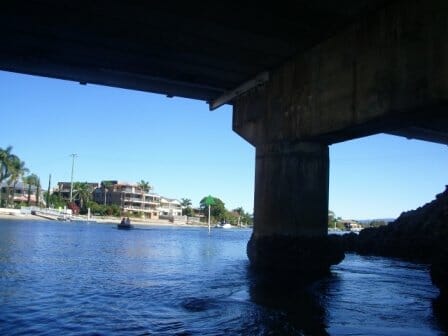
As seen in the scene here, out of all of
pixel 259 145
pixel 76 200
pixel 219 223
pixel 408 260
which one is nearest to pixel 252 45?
pixel 259 145

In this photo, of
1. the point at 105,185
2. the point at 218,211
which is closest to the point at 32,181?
the point at 105,185

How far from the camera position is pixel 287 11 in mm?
15148

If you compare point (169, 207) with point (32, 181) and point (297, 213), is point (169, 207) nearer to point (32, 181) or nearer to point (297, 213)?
point (32, 181)

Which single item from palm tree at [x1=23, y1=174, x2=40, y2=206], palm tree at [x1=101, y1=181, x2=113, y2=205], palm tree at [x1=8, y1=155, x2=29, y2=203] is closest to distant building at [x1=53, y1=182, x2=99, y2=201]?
palm tree at [x1=101, y1=181, x2=113, y2=205]

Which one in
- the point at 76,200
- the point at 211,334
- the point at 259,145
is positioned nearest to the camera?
the point at 211,334

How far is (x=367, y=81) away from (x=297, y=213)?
629 cm

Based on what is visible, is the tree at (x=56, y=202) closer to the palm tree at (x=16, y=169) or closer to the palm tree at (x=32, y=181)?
the palm tree at (x=32, y=181)

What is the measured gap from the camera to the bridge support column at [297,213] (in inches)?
752

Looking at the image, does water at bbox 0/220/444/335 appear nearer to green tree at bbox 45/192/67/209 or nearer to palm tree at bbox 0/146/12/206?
palm tree at bbox 0/146/12/206

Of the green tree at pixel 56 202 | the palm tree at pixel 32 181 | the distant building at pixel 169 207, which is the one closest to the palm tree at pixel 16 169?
the palm tree at pixel 32 181

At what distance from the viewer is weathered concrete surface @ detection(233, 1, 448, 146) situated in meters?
12.6

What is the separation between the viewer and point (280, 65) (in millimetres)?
20406

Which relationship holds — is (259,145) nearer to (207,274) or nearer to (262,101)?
(262,101)

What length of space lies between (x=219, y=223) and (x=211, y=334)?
585 feet
